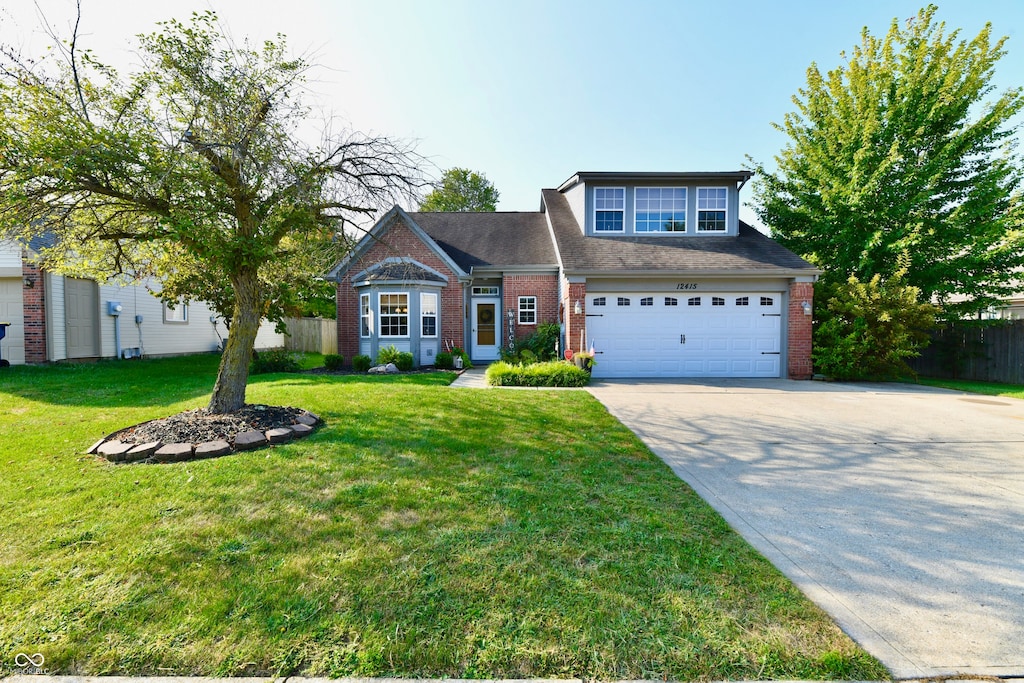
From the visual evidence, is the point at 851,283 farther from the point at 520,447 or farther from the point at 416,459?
the point at 416,459

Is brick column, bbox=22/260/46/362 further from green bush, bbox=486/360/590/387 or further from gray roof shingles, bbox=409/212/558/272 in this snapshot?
green bush, bbox=486/360/590/387

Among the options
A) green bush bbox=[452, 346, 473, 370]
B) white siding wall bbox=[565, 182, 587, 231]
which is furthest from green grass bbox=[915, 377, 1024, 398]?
green bush bbox=[452, 346, 473, 370]

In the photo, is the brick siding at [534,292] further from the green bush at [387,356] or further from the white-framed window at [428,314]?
the green bush at [387,356]

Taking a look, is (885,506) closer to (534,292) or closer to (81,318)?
(534,292)

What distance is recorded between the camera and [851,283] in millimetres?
12383

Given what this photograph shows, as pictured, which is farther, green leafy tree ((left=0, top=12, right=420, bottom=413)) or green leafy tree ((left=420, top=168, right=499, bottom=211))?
green leafy tree ((left=420, top=168, right=499, bottom=211))

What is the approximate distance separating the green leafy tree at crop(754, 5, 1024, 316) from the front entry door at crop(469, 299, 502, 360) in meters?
11.2

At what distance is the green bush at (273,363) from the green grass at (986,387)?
1883 centimetres

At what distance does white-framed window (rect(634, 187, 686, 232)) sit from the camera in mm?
14508

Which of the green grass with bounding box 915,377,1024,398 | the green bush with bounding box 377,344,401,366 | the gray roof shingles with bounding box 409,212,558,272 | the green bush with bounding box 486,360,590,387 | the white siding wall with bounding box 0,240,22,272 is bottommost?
the green grass with bounding box 915,377,1024,398

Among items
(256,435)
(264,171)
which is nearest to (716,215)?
(264,171)

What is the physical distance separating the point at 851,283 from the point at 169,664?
15.6 metres

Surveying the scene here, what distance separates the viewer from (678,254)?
43.5 feet

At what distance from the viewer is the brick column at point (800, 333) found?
12609 mm
